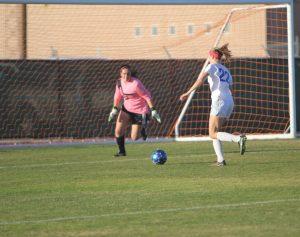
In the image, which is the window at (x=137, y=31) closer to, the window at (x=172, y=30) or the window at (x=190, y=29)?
the window at (x=190, y=29)

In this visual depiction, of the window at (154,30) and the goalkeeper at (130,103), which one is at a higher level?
the window at (154,30)

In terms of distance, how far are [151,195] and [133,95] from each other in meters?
8.71

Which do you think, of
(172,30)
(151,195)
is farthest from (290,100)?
(151,195)

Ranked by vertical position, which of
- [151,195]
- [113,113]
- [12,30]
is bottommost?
[151,195]

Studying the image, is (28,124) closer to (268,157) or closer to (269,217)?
(268,157)

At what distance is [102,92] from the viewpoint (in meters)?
27.8

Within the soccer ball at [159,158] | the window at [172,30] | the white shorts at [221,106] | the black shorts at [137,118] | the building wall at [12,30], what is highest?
the window at [172,30]

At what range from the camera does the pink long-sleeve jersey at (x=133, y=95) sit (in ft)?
69.9

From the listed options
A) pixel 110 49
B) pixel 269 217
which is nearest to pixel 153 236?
pixel 269 217

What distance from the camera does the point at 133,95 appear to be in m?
21.5

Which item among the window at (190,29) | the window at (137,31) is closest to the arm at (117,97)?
the window at (137,31)

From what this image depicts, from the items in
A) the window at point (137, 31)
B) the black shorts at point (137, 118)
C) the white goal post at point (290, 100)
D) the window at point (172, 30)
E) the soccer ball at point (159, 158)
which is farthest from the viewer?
the window at point (172, 30)

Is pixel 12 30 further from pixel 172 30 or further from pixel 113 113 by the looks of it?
pixel 172 30

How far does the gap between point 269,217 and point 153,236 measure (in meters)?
1.59
